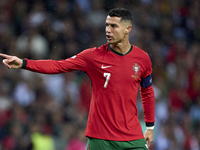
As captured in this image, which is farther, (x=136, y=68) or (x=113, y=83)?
(x=136, y=68)

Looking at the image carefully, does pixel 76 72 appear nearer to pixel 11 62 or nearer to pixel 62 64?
pixel 62 64

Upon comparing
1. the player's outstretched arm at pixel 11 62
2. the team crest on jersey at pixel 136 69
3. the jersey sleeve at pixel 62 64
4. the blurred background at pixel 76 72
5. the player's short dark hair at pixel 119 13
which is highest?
the player's short dark hair at pixel 119 13

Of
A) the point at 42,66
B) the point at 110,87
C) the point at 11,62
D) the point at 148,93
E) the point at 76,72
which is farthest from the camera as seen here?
the point at 76,72

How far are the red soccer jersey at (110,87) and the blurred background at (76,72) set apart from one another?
11.8 ft

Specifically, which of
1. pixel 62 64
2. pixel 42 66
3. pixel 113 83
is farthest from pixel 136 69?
pixel 42 66

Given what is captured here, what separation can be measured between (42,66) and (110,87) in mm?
715

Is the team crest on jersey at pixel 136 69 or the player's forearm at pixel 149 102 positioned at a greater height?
the team crest on jersey at pixel 136 69

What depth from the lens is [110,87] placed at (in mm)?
4457

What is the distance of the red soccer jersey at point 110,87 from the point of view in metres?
4.42

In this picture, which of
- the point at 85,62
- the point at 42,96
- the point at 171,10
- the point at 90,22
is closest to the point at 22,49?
the point at 42,96

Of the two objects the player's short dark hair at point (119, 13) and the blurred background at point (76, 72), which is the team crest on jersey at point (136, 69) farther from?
the blurred background at point (76, 72)

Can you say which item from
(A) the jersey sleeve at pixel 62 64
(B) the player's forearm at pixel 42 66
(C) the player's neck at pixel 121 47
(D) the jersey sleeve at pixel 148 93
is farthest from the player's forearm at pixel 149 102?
(B) the player's forearm at pixel 42 66

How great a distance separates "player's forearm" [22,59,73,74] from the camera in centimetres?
419

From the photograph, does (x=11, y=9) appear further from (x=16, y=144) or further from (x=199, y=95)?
(x=199, y=95)
